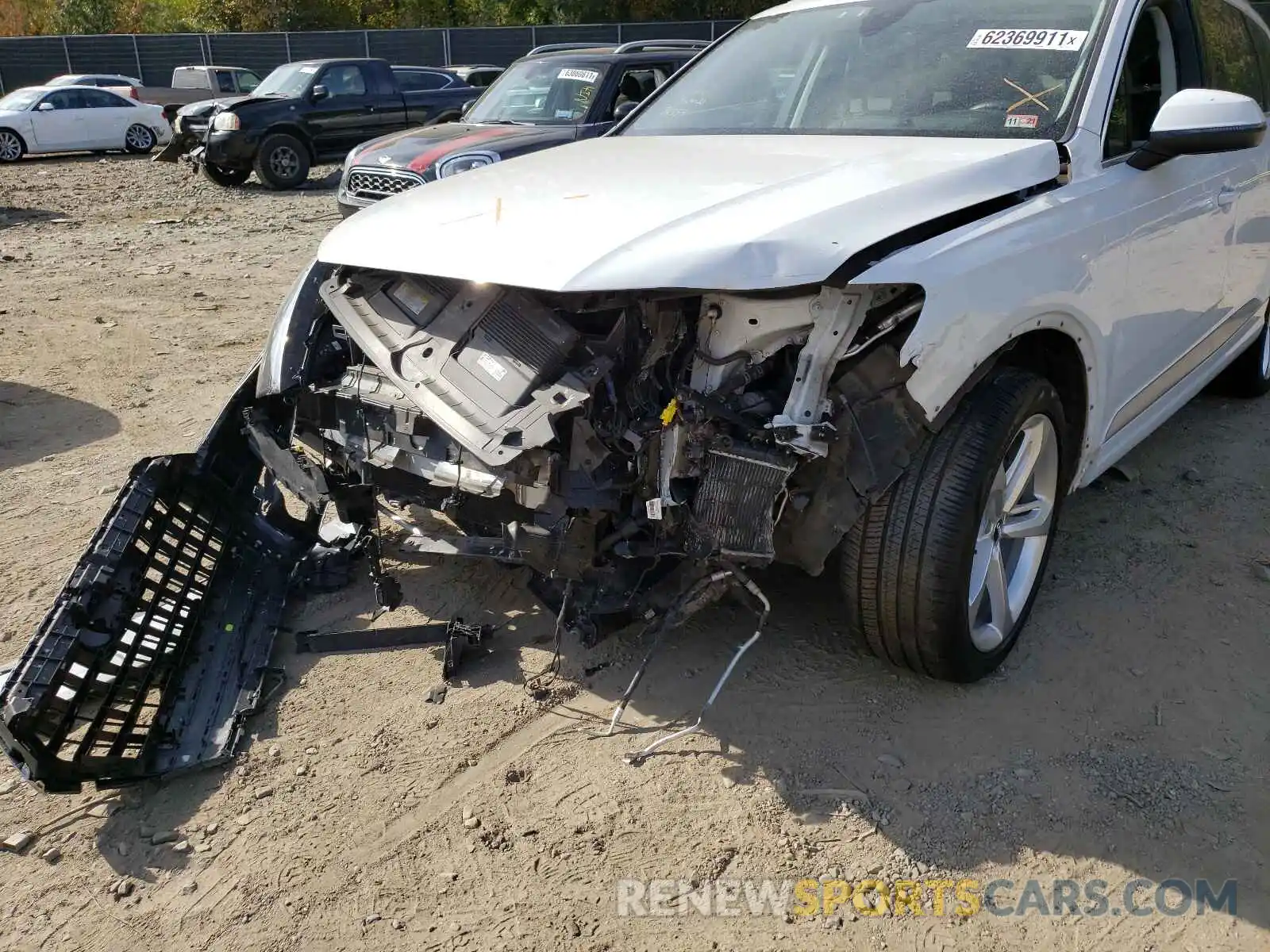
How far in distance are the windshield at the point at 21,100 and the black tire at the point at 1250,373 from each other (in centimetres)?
1920

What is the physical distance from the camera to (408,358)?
2850mm

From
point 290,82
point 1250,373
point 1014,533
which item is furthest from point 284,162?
point 1014,533

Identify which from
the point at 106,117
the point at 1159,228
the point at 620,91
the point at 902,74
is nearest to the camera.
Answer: the point at 1159,228

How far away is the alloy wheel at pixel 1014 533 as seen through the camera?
2859 millimetres

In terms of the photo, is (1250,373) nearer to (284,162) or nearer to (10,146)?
(284,162)

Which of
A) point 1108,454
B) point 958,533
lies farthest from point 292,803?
point 1108,454

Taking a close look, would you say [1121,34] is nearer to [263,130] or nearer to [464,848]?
[464,848]

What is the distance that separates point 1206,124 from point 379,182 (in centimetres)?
733

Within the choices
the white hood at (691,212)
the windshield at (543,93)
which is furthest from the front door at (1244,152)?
the windshield at (543,93)

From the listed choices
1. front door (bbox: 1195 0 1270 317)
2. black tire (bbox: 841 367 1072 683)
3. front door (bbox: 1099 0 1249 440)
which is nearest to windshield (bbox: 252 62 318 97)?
front door (bbox: 1195 0 1270 317)

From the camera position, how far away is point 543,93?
9.28 meters

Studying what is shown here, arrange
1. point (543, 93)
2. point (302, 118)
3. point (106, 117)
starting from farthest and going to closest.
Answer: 1. point (106, 117)
2. point (302, 118)
3. point (543, 93)

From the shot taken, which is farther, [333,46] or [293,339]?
[333,46]

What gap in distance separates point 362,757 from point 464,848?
48cm
